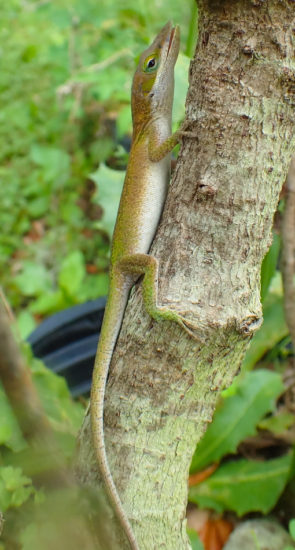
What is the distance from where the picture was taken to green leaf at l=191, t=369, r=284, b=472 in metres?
2.19

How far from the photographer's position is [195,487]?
219 cm

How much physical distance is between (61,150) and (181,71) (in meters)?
2.47

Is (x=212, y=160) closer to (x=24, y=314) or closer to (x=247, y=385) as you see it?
(x=247, y=385)

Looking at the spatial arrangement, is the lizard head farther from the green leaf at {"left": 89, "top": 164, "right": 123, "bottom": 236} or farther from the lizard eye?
the green leaf at {"left": 89, "top": 164, "right": 123, "bottom": 236}

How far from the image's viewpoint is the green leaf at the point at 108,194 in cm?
246

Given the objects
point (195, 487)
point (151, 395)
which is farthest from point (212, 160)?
point (195, 487)

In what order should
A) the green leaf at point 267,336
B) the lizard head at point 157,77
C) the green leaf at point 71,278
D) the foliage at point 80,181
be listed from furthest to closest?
the green leaf at point 71,278 < the green leaf at point 267,336 < the foliage at point 80,181 < the lizard head at point 157,77

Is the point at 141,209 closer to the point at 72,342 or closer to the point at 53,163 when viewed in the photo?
the point at 72,342

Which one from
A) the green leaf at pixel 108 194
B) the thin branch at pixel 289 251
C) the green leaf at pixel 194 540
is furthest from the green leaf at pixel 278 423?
the green leaf at pixel 108 194

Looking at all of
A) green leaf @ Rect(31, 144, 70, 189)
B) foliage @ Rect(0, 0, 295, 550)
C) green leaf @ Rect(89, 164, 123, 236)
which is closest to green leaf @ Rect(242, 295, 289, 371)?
foliage @ Rect(0, 0, 295, 550)

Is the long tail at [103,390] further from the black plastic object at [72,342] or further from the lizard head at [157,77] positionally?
the black plastic object at [72,342]

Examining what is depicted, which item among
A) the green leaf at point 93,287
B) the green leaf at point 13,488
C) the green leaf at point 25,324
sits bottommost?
the green leaf at point 93,287

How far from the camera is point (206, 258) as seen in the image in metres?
1.24

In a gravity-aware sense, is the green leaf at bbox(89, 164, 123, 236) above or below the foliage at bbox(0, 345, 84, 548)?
above
